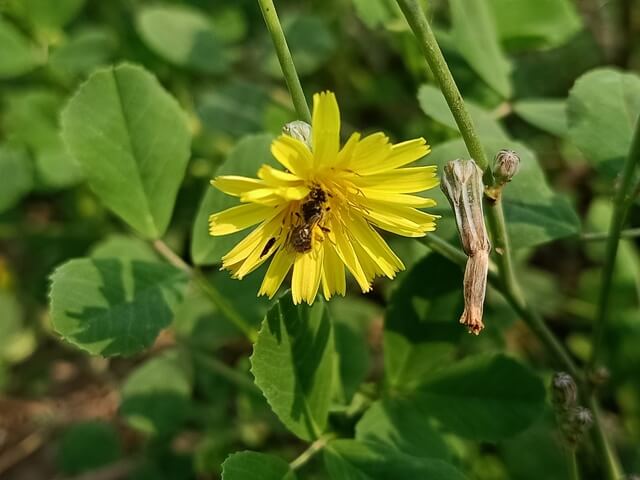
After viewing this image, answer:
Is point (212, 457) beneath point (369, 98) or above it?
beneath

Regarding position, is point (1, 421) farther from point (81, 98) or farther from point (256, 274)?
point (81, 98)

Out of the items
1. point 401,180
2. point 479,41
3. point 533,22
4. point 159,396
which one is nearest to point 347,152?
point 401,180

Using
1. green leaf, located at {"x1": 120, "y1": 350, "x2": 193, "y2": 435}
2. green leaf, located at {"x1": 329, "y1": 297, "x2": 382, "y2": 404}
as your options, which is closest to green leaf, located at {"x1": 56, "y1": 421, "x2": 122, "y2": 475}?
green leaf, located at {"x1": 120, "y1": 350, "x2": 193, "y2": 435}

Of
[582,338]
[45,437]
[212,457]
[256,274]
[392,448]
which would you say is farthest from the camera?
[45,437]

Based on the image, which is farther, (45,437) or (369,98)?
(369,98)

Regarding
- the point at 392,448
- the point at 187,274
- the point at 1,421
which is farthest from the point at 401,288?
the point at 1,421

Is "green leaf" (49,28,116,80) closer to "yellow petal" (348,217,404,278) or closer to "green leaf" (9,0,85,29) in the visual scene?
"green leaf" (9,0,85,29)

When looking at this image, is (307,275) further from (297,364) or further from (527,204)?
(527,204)

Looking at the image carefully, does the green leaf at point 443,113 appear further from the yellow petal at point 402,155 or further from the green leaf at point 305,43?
→ the green leaf at point 305,43
